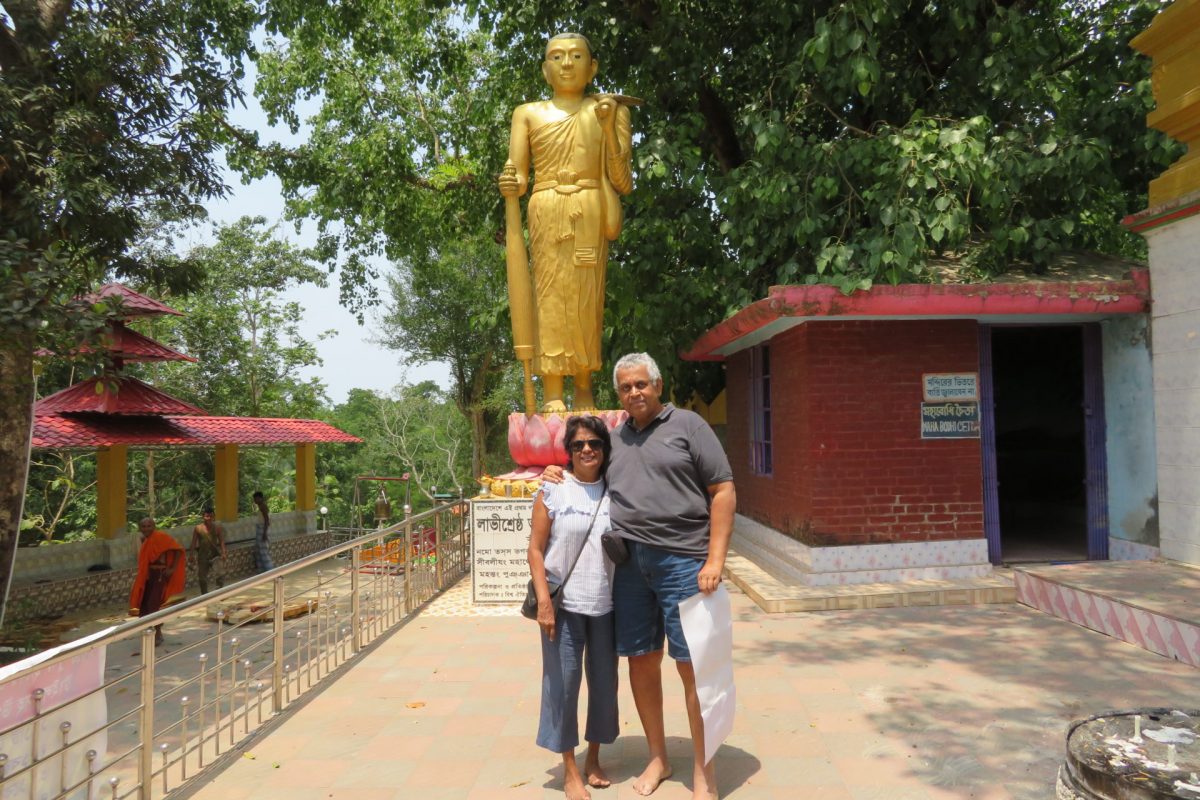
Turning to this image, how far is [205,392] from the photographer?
1933cm

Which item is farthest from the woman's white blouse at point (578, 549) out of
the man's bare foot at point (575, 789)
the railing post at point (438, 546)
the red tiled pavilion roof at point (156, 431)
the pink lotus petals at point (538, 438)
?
the red tiled pavilion roof at point (156, 431)

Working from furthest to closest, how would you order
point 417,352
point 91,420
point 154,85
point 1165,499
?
1. point 417,352
2. point 91,420
3. point 154,85
4. point 1165,499

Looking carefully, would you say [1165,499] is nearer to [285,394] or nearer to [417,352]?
[417,352]

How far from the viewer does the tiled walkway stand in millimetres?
3131

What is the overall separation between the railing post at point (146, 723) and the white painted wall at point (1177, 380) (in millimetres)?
6374

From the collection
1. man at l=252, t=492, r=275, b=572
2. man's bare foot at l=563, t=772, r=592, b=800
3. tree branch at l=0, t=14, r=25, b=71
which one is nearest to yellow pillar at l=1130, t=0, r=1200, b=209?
man's bare foot at l=563, t=772, r=592, b=800

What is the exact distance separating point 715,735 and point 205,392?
62.8ft

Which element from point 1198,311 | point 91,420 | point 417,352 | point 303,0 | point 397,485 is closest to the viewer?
point 1198,311

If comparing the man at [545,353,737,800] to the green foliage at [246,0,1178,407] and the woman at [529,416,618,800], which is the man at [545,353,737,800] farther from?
the green foliage at [246,0,1178,407]

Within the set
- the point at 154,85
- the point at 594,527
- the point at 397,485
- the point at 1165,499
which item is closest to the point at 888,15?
the point at 1165,499

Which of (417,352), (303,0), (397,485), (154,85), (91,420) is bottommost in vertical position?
(397,485)

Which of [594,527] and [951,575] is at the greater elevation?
[594,527]

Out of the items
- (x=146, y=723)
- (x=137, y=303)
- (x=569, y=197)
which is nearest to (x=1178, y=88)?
(x=569, y=197)

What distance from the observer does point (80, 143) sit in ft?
22.5
